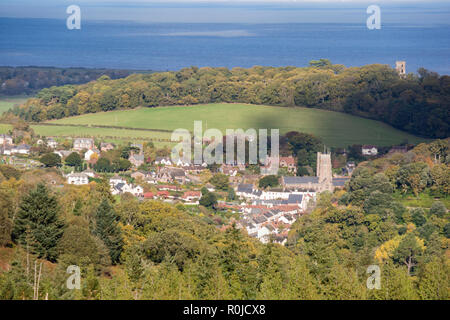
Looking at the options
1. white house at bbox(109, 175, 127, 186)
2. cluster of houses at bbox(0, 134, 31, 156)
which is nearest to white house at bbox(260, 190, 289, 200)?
white house at bbox(109, 175, 127, 186)

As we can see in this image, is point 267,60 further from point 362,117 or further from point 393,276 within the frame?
point 393,276

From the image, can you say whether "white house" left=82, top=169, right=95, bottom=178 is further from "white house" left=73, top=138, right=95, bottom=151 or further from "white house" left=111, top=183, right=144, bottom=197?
"white house" left=73, top=138, right=95, bottom=151

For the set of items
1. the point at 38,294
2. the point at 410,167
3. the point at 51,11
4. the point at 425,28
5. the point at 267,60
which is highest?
the point at 51,11

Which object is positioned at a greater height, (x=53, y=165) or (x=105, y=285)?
(x=53, y=165)

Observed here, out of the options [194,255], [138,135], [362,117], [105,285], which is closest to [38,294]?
[105,285]

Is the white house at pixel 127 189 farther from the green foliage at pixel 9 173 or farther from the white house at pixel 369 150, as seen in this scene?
the white house at pixel 369 150

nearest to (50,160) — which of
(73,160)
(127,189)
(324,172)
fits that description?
(73,160)

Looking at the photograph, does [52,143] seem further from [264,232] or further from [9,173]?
[264,232]
